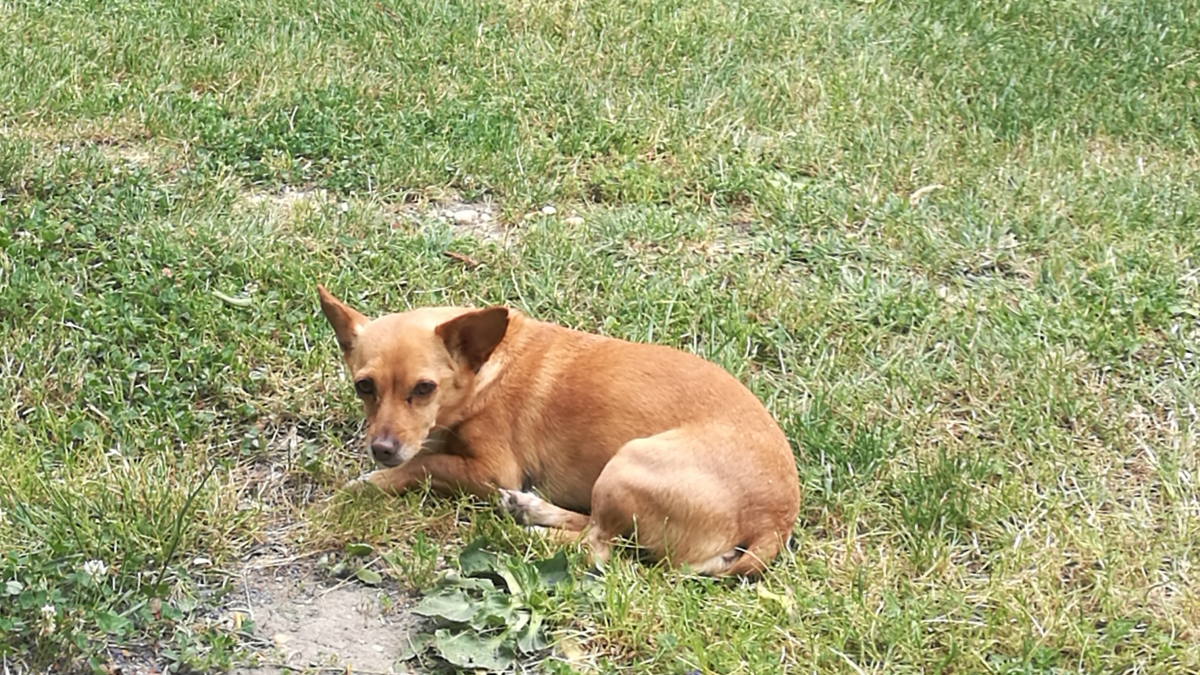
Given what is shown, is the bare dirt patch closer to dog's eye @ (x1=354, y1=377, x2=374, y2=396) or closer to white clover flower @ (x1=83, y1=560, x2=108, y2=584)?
white clover flower @ (x1=83, y1=560, x2=108, y2=584)

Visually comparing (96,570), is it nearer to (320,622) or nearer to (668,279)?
(320,622)

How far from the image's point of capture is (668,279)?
5180 mm

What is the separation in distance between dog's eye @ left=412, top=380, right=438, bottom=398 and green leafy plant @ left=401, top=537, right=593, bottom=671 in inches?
19.0

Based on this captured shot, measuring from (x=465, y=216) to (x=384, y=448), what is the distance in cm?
216

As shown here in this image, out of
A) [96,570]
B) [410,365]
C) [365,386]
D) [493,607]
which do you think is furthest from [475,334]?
[96,570]

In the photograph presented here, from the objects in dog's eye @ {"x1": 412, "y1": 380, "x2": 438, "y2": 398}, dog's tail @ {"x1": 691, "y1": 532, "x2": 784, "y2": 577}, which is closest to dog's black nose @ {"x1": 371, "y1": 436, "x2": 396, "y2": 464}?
dog's eye @ {"x1": 412, "y1": 380, "x2": 438, "y2": 398}

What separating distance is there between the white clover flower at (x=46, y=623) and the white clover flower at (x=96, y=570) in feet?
0.47

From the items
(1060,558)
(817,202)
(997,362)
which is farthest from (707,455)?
(817,202)

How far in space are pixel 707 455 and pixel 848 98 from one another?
354 centimetres

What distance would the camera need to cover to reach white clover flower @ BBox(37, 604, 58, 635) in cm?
319

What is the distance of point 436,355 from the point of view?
3803 mm

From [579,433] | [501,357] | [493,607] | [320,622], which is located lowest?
[320,622]

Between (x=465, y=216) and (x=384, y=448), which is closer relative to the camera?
(x=384, y=448)

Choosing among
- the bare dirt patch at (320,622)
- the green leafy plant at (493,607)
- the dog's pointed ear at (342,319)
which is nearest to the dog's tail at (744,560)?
the green leafy plant at (493,607)
